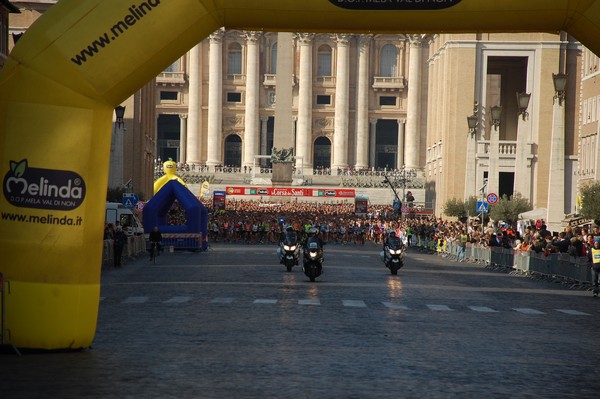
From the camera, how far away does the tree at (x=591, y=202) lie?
157 feet

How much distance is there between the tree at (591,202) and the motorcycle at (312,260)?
53.5 feet

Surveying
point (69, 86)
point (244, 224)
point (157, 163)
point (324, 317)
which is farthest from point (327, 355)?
point (157, 163)

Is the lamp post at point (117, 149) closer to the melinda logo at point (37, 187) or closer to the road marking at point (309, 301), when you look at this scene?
the road marking at point (309, 301)

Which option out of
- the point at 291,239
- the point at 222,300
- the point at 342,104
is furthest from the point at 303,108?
the point at 222,300

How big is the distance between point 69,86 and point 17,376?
12.2 feet

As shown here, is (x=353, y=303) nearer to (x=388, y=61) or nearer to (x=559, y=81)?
(x=559, y=81)

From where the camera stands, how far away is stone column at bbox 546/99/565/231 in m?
42.7

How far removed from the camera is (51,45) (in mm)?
16062

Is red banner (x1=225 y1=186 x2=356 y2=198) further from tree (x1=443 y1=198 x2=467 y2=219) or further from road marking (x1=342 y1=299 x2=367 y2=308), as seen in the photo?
road marking (x1=342 y1=299 x2=367 y2=308)

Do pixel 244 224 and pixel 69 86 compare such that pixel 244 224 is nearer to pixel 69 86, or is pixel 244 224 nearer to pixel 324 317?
pixel 324 317

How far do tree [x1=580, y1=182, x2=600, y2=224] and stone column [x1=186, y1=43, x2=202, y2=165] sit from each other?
111447mm

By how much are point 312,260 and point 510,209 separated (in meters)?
34.2

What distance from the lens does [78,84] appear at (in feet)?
52.8

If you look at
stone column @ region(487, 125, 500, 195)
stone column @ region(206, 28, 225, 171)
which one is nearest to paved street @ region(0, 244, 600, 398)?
stone column @ region(487, 125, 500, 195)
